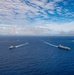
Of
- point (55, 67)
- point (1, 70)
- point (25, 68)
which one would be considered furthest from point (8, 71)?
point (55, 67)

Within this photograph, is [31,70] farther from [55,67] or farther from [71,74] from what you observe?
[71,74]

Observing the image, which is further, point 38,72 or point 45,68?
point 45,68

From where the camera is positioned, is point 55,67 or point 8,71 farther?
point 55,67

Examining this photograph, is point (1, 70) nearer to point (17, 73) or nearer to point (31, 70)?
point (17, 73)

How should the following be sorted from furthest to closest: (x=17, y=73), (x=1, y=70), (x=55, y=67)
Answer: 1. (x=55, y=67)
2. (x=1, y=70)
3. (x=17, y=73)

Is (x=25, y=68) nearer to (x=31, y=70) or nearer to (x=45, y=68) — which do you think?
(x=31, y=70)

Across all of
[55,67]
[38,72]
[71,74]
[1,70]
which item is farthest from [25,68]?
[71,74]

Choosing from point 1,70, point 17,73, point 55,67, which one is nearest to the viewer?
point 17,73

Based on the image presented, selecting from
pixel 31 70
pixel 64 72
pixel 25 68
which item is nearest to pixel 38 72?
pixel 31 70
